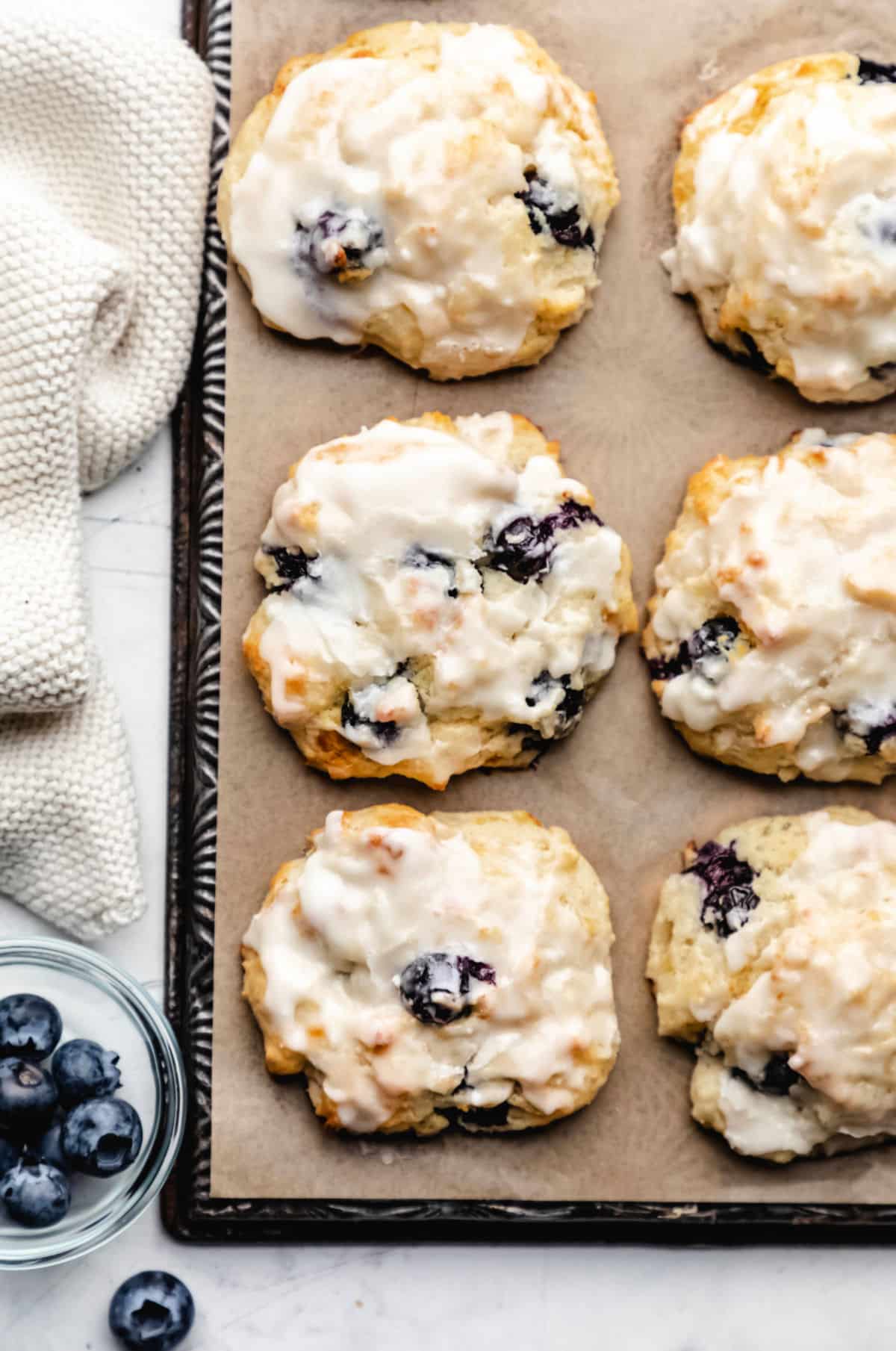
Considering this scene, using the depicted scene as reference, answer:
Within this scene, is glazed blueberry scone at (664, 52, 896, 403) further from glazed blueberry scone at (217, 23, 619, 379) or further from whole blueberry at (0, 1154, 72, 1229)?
whole blueberry at (0, 1154, 72, 1229)

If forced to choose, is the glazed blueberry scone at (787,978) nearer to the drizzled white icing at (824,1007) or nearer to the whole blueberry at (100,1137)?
the drizzled white icing at (824,1007)

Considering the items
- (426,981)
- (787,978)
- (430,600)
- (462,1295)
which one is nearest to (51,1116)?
(426,981)

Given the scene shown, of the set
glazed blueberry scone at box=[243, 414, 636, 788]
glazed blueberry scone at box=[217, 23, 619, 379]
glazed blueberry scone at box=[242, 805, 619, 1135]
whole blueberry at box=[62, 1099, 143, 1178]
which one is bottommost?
whole blueberry at box=[62, 1099, 143, 1178]

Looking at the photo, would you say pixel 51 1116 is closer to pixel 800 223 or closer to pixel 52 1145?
pixel 52 1145

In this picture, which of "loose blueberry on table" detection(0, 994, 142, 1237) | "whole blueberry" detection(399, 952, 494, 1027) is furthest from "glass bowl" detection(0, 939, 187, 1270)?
"whole blueberry" detection(399, 952, 494, 1027)

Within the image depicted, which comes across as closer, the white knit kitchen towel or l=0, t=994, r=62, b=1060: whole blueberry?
l=0, t=994, r=62, b=1060: whole blueberry
